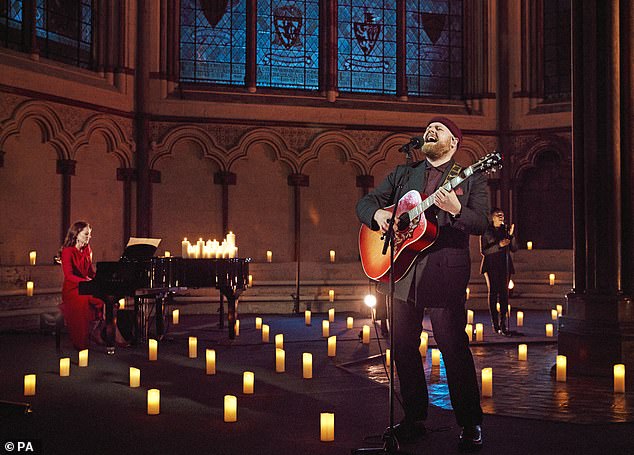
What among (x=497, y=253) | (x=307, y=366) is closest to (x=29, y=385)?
(x=307, y=366)

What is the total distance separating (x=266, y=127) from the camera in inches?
557

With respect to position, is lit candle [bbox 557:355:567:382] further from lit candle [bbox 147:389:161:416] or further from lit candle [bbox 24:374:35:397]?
lit candle [bbox 24:374:35:397]

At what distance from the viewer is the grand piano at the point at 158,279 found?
26.7 ft

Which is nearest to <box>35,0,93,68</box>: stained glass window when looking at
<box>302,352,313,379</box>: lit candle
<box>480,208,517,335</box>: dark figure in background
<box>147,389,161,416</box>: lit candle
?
<box>480,208,517,335</box>: dark figure in background

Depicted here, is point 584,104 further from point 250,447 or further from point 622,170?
point 250,447

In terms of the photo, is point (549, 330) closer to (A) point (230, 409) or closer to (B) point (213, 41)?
(A) point (230, 409)

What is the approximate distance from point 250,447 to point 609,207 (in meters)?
3.97

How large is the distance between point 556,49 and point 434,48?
2247mm

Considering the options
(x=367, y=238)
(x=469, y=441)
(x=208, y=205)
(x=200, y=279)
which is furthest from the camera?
(x=208, y=205)

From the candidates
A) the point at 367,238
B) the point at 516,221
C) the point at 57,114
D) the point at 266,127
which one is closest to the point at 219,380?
the point at 367,238

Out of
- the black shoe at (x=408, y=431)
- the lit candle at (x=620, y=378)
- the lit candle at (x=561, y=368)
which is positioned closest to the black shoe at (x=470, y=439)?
the black shoe at (x=408, y=431)

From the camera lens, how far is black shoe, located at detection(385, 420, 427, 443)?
174 inches

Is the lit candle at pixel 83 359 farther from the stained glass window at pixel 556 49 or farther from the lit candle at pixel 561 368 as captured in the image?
the stained glass window at pixel 556 49

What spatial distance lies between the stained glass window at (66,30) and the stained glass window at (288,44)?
9.87 feet
